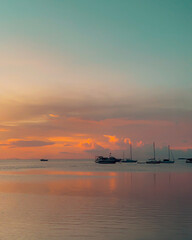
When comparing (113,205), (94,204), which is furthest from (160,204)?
(94,204)

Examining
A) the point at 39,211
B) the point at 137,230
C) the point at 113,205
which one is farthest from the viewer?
the point at 113,205

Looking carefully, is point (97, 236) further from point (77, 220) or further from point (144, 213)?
point (144, 213)

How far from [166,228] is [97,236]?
5.76 meters

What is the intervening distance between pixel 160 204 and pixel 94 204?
24.7 ft

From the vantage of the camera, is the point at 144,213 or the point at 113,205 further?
the point at 113,205

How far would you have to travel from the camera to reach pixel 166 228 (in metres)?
23.3

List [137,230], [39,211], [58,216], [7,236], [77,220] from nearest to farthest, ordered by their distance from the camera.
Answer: [7,236] < [137,230] < [77,220] < [58,216] < [39,211]

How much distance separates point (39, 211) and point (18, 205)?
489cm

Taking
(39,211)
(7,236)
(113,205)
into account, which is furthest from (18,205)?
(7,236)

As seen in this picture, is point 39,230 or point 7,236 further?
point 39,230

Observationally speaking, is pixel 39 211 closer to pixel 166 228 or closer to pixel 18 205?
pixel 18 205

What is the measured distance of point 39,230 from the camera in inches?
898

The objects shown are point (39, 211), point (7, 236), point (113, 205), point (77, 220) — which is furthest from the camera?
point (113, 205)

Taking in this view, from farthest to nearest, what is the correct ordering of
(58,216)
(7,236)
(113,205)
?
1. (113,205)
2. (58,216)
3. (7,236)
